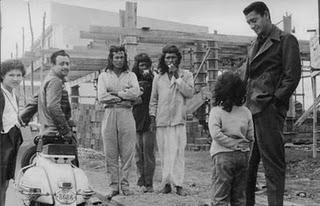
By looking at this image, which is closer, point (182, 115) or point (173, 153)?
point (173, 153)

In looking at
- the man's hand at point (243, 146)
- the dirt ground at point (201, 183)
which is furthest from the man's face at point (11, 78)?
the man's hand at point (243, 146)

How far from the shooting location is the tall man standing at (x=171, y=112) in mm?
5844

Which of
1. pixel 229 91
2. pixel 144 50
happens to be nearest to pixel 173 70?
pixel 229 91

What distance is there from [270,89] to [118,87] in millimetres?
2313

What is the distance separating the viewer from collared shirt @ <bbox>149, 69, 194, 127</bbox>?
589 centimetres

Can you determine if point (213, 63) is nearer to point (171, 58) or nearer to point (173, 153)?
point (171, 58)

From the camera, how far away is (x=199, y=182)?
7.35 meters

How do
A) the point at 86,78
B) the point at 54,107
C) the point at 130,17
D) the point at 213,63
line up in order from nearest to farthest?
the point at 54,107 < the point at 130,17 < the point at 213,63 < the point at 86,78

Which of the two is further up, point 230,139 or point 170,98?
point 170,98

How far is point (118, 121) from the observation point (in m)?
5.80

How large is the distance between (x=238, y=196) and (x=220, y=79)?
1.03 meters

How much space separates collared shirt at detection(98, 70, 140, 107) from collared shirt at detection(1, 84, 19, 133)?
1.41m

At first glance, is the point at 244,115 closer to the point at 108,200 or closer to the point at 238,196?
the point at 238,196

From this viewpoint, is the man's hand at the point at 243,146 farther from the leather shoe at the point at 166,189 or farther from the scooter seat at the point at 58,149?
the leather shoe at the point at 166,189
